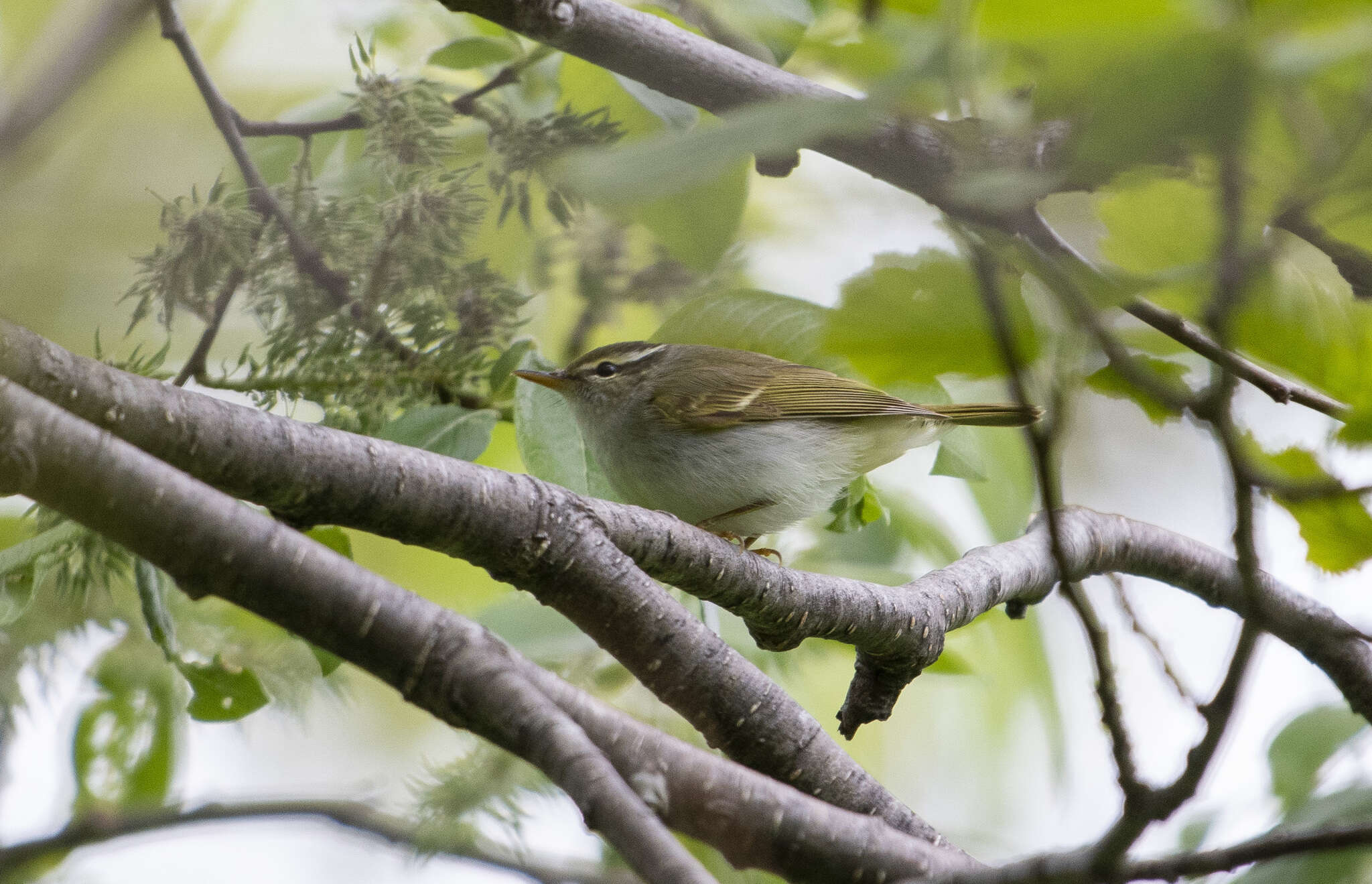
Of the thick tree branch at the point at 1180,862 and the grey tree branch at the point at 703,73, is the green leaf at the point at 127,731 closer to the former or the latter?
the grey tree branch at the point at 703,73

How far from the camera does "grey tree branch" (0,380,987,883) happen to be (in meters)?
1.04

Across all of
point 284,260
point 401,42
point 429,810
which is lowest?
point 429,810

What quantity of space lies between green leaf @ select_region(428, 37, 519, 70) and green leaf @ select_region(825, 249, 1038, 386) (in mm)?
1902

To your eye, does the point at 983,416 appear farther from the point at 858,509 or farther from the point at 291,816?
the point at 291,816

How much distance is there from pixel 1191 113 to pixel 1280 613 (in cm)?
249

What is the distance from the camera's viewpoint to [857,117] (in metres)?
0.64

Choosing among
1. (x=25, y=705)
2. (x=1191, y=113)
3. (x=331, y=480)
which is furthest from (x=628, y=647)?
(x=25, y=705)

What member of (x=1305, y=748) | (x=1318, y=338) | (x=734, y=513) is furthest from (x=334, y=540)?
(x=1305, y=748)

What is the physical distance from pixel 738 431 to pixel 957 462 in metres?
0.80

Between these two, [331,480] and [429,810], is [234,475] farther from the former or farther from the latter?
[429,810]

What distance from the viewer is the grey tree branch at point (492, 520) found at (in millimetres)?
1317

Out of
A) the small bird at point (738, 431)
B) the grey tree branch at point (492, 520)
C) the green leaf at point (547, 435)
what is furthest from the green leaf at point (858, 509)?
the grey tree branch at point (492, 520)

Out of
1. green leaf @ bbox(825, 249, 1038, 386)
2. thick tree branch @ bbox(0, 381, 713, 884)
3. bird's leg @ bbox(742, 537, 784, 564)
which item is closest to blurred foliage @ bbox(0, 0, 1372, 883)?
green leaf @ bbox(825, 249, 1038, 386)

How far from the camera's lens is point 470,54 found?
248cm
